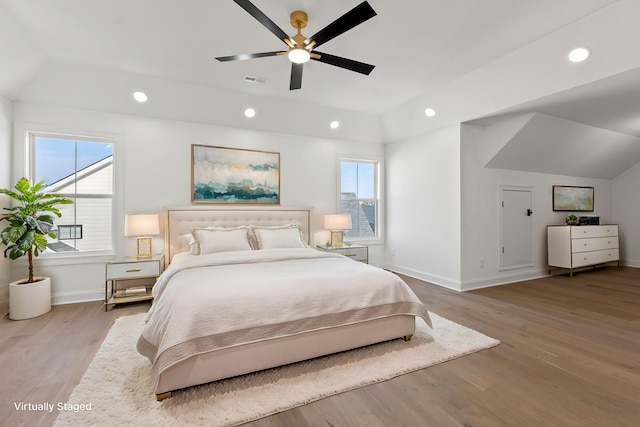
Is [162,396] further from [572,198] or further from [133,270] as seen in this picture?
[572,198]

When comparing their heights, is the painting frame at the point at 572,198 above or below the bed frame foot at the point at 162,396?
above

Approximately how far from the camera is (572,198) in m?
5.60

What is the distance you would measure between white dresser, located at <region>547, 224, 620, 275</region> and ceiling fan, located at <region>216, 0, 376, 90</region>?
475 centimetres

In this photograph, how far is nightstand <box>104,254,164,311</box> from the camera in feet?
11.1

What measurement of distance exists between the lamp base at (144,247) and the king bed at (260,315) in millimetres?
1234

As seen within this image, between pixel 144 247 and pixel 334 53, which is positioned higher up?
pixel 334 53

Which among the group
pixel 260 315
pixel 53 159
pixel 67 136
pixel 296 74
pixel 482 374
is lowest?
pixel 482 374

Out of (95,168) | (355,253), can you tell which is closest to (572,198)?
(355,253)

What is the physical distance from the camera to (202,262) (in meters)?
2.87

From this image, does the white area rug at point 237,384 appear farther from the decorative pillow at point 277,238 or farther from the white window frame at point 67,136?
the decorative pillow at point 277,238

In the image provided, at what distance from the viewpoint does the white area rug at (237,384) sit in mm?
1640

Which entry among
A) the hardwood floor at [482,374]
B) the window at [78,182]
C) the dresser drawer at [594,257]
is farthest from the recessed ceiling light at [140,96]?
the dresser drawer at [594,257]

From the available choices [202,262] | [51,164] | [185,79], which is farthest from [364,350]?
[51,164]

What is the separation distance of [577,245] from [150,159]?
7.08m
